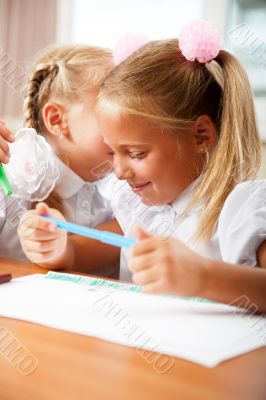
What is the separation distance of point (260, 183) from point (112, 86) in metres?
0.25

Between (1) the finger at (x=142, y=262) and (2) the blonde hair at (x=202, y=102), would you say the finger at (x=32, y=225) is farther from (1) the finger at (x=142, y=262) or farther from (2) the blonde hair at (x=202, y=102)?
(1) the finger at (x=142, y=262)

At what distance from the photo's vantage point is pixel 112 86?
0.77 metres

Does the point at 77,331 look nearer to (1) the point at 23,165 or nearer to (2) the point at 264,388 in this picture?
(2) the point at 264,388

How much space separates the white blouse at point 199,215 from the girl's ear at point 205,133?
0.06 meters

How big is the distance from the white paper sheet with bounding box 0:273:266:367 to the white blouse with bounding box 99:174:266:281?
8cm

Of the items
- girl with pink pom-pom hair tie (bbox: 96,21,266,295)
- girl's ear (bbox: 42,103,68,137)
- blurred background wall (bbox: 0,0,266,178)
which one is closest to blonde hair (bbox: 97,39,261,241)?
girl with pink pom-pom hair tie (bbox: 96,21,266,295)

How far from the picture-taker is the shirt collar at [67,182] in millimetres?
1021

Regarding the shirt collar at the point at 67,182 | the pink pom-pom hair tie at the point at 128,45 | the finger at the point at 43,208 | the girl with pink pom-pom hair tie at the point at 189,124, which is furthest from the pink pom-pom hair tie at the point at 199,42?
the shirt collar at the point at 67,182

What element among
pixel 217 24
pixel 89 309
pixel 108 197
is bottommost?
pixel 108 197

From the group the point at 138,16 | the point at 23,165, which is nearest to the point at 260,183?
the point at 23,165

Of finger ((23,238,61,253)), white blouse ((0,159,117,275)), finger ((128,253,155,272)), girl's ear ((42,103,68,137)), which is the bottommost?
white blouse ((0,159,117,275))

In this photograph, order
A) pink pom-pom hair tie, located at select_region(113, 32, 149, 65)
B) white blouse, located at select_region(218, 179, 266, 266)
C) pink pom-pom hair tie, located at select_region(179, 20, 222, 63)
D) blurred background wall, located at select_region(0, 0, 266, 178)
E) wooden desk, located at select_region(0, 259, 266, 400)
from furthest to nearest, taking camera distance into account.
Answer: blurred background wall, located at select_region(0, 0, 266, 178) < pink pom-pom hair tie, located at select_region(113, 32, 149, 65) < pink pom-pom hair tie, located at select_region(179, 20, 222, 63) < white blouse, located at select_region(218, 179, 266, 266) < wooden desk, located at select_region(0, 259, 266, 400)

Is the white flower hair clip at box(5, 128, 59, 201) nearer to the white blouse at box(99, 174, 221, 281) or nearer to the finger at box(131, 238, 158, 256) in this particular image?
the white blouse at box(99, 174, 221, 281)

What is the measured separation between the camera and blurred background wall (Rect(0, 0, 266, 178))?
1261 millimetres
